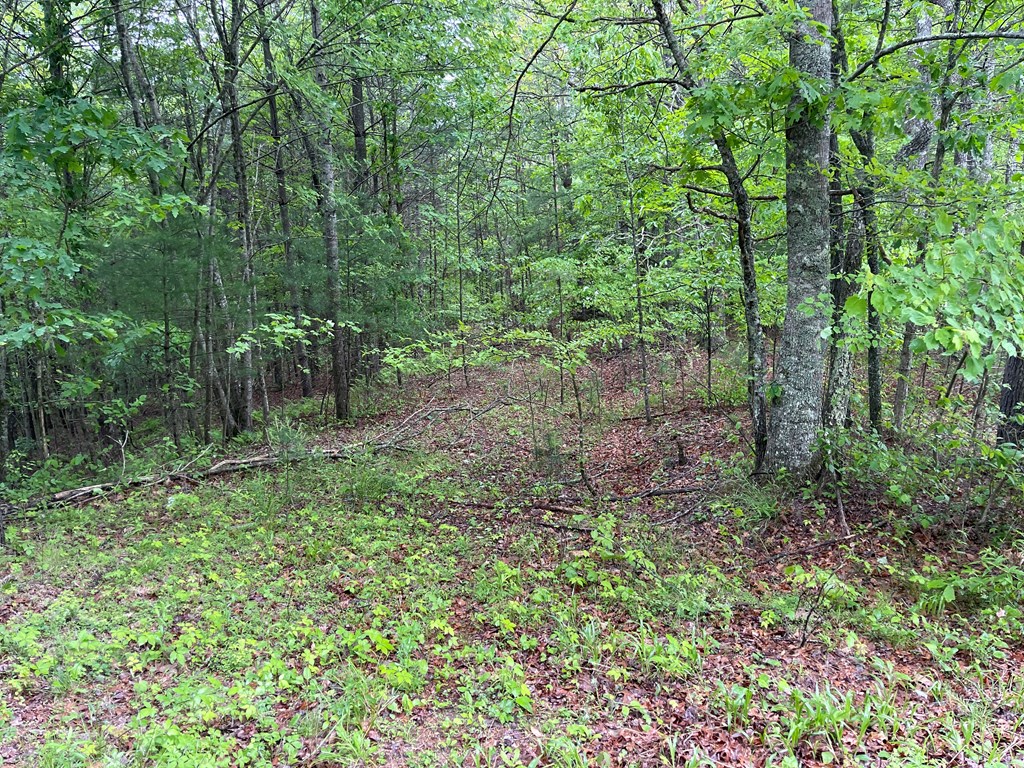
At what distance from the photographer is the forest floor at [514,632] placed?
2965mm

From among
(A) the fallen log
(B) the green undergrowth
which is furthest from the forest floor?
(A) the fallen log

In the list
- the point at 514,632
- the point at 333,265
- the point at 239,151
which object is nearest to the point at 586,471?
the point at 514,632

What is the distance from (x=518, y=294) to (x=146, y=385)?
11.5m

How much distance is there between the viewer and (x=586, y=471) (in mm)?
7922

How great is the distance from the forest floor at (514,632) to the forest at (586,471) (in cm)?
3

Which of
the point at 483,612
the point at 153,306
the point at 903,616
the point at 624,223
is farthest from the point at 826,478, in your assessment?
the point at 153,306

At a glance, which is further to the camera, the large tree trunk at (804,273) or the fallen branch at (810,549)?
the large tree trunk at (804,273)

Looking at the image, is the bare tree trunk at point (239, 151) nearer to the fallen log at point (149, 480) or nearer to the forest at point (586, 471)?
the forest at point (586, 471)

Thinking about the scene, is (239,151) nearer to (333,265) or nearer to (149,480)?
(333,265)

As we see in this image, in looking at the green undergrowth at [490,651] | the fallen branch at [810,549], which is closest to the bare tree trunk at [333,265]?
the green undergrowth at [490,651]

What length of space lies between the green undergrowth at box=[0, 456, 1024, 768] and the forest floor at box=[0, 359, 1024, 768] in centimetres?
2

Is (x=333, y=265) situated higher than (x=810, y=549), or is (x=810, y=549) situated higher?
(x=333, y=265)

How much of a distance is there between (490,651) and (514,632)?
0.33 metres

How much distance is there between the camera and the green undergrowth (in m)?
2.95
